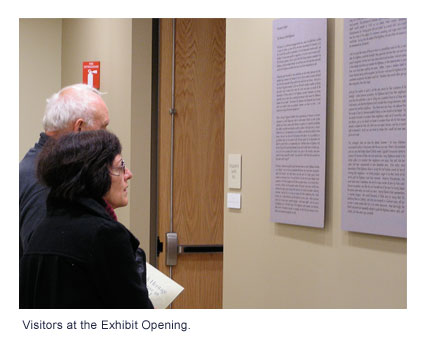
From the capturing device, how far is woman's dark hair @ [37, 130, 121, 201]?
1.50 metres

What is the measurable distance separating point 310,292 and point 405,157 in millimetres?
738

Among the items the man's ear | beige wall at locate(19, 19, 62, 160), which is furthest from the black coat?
beige wall at locate(19, 19, 62, 160)

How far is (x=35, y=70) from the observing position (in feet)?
14.9

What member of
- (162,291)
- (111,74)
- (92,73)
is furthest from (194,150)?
(162,291)

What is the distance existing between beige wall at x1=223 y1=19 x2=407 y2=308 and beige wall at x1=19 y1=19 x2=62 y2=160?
2270 mm

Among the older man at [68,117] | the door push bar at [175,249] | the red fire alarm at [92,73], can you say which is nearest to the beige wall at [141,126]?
the door push bar at [175,249]

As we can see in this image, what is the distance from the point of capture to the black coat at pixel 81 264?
1.44 metres

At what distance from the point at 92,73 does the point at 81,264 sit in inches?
116

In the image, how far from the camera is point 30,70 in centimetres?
454

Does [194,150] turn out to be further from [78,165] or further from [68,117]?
[78,165]

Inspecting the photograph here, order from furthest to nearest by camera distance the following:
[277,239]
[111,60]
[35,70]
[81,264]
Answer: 1. [35,70]
2. [111,60]
3. [277,239]
4. [81,264]

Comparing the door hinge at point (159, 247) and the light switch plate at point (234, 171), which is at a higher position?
the light switch plate at point (234, 171)

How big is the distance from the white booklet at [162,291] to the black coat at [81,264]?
303 millimetres

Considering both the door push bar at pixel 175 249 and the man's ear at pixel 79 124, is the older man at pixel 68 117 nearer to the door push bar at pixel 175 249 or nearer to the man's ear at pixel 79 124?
the man's ear at pixel 79 124
